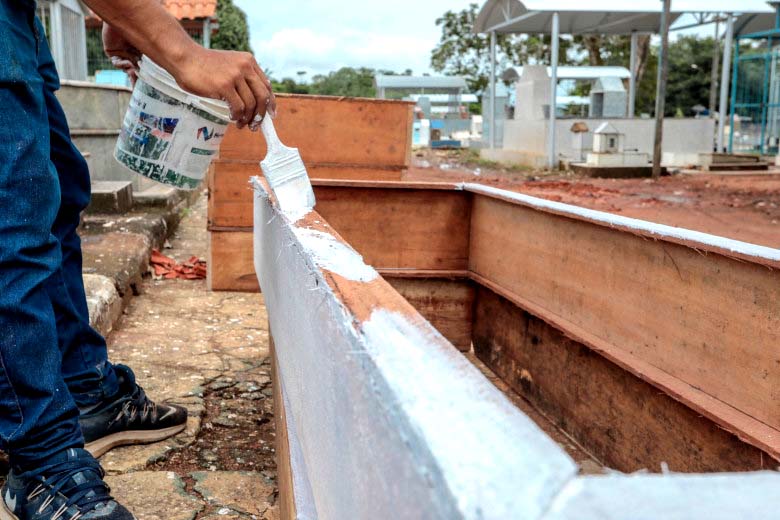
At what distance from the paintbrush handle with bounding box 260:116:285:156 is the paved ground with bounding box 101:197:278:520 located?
952 mm

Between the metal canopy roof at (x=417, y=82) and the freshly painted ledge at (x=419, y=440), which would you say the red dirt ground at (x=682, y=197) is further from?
the metal canopy roof at (x=417, y=82)

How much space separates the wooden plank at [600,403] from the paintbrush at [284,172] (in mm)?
1042

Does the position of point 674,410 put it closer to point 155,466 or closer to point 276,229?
point 276,229

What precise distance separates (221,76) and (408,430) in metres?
1.17

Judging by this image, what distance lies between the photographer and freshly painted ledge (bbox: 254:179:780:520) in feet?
1.42

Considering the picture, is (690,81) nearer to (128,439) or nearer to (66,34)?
(66,34)

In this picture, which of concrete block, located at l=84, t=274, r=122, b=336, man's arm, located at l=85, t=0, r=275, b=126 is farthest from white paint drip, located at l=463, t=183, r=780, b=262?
concrete block, located at l=84, t=274, r=122, b=336

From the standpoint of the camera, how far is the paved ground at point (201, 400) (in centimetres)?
201

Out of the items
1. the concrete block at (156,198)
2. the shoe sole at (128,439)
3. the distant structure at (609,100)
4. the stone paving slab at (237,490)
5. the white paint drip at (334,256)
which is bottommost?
the stone paving slab at (237,490)

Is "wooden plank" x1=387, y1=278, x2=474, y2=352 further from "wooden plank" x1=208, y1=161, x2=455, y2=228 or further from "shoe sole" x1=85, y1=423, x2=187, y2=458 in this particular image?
"shoe sole" x1=85, y1=423, x2=187, y2=458

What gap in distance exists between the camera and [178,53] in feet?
5.03

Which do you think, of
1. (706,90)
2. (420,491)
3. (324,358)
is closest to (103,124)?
(324,358)

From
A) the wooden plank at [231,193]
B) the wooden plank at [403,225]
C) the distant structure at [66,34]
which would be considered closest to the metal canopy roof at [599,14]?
the distant structure at [66,34]

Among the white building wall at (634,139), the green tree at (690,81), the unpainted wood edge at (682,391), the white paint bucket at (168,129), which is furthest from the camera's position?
the green tree at (690,81)
